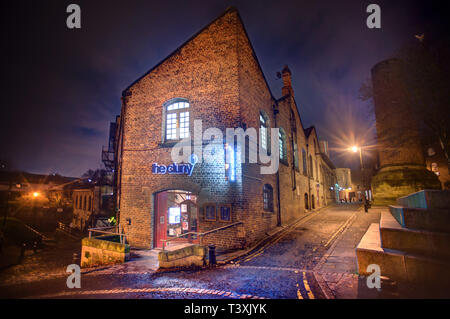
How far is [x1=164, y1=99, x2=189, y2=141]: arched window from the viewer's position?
11.1 meters

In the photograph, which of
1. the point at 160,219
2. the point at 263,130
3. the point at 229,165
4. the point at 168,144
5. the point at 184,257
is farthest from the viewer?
the point at 263,130

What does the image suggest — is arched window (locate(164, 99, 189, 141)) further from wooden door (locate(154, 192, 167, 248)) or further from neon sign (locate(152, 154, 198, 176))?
wooden door (locate(154, 192, 167, 248))

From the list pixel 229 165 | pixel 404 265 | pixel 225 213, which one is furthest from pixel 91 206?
pixel 404 265

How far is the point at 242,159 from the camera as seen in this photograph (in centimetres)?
981

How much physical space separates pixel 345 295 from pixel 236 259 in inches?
164

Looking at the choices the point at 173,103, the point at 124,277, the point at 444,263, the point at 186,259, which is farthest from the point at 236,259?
the point at 173,103

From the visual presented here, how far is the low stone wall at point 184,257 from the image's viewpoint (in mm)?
7355

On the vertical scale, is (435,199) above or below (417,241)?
above

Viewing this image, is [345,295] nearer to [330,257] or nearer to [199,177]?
[330,257]

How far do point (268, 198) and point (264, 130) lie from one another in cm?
406

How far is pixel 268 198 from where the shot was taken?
1260 centimetres

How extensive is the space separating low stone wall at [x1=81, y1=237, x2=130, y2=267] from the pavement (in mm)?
639

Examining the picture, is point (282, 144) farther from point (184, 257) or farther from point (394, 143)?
point (184, 257)

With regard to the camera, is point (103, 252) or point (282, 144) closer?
point (103, 252)
